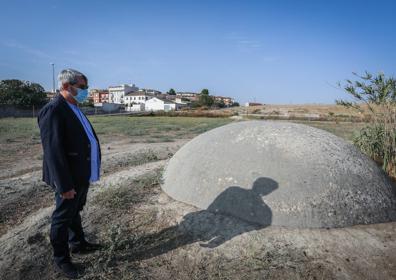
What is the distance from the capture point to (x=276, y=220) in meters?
3.75

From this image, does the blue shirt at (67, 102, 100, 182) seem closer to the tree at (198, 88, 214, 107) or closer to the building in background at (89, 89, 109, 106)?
the tree at (198, 88, 214, 107)

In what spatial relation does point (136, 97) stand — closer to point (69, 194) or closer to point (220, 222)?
point (220, 222)

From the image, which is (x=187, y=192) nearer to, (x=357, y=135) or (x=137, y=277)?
(x=137, y=277)

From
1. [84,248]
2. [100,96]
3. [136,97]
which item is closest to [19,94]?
[84,248]

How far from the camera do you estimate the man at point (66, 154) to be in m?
2.65

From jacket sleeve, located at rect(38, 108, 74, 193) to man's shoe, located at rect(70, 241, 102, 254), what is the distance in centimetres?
98

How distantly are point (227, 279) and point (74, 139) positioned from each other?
75.6 inches

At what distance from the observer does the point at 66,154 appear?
276cm

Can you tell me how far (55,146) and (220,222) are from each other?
84.7 inches

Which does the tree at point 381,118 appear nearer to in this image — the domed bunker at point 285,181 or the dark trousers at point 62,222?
the domed bunker at point 285,181

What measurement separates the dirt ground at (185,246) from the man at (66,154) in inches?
19.1

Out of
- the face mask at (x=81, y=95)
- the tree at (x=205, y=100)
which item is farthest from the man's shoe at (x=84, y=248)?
the tree at (x=205, y=100)

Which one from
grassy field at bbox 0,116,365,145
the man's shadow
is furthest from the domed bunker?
grassy field at bbox 0,116,365,145

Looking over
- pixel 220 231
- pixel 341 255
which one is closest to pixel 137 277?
pixel 220 231
